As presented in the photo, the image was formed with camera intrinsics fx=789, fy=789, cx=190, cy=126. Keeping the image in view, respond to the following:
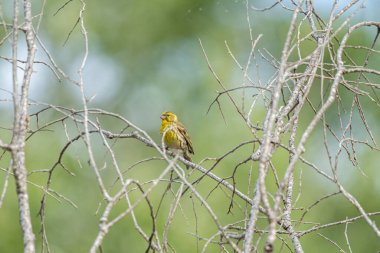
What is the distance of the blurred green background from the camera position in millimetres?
15352

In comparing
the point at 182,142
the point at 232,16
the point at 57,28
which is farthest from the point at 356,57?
the point at 182,142

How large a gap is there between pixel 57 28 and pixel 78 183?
4833 mm

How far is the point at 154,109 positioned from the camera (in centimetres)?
2109

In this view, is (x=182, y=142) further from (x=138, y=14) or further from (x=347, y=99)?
(x=138, y=14)

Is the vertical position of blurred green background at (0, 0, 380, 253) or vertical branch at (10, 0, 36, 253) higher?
blurred green background at (0, 0, 380, 253)

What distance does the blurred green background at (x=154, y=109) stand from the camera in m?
15.4

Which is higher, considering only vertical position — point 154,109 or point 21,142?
point 154,109

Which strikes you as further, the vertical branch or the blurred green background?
the blurred green background

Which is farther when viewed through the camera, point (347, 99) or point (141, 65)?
point (141, 65)

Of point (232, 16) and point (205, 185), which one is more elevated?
point (232, 16)

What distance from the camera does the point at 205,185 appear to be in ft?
50.0

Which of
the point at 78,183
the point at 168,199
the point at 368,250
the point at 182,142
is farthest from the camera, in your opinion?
the point at 368,250

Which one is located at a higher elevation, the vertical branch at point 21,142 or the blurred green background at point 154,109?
the blurred green background at point 154,109

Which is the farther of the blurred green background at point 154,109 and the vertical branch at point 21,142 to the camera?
the blurred green background at point 154,109
